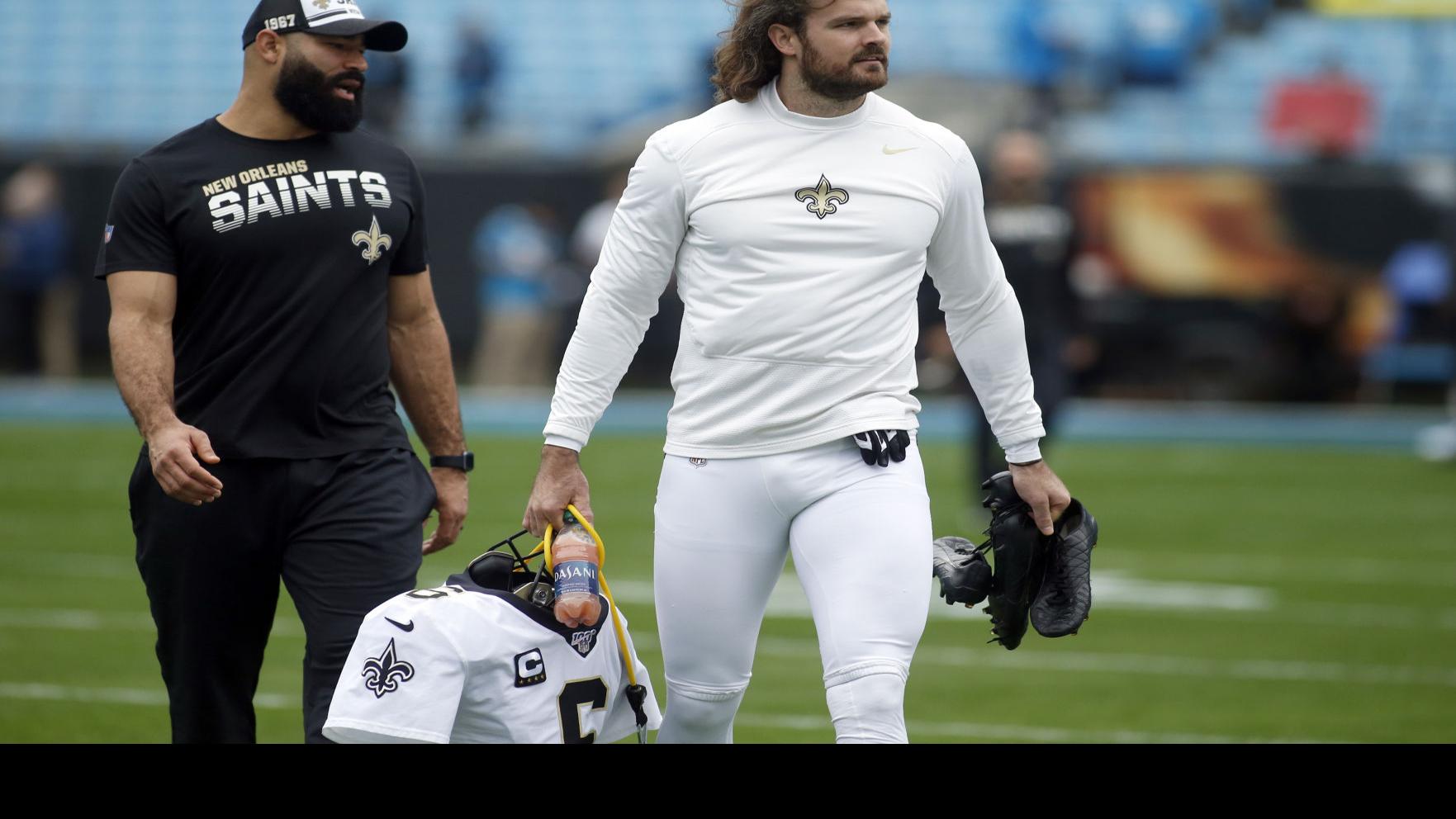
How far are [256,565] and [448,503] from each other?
0.57m

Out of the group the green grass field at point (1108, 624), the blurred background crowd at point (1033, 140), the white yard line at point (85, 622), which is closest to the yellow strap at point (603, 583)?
the green grass field at point (1108, 624)

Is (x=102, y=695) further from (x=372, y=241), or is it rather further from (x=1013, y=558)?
(x=1013, y=558)

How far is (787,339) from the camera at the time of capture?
449 cm

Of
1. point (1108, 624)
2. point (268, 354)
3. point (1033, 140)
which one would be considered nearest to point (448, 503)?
point (268, 354)

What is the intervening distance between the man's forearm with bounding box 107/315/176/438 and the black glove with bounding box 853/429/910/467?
5.36 feet

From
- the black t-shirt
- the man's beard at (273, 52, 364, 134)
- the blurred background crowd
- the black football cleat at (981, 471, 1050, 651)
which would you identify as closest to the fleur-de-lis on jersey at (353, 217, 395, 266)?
the black t-shirt

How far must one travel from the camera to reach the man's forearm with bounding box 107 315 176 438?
4.71 meters

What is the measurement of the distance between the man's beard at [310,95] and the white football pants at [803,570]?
4.05ft

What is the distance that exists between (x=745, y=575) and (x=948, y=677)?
3.55 meters

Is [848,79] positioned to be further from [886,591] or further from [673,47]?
[673,47]

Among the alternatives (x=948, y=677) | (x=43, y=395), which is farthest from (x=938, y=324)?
(x=43, y=395)

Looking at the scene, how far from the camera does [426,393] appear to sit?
530 centimetres

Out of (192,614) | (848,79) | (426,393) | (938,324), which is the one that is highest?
(848,79)

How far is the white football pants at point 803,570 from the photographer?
4402 mm
